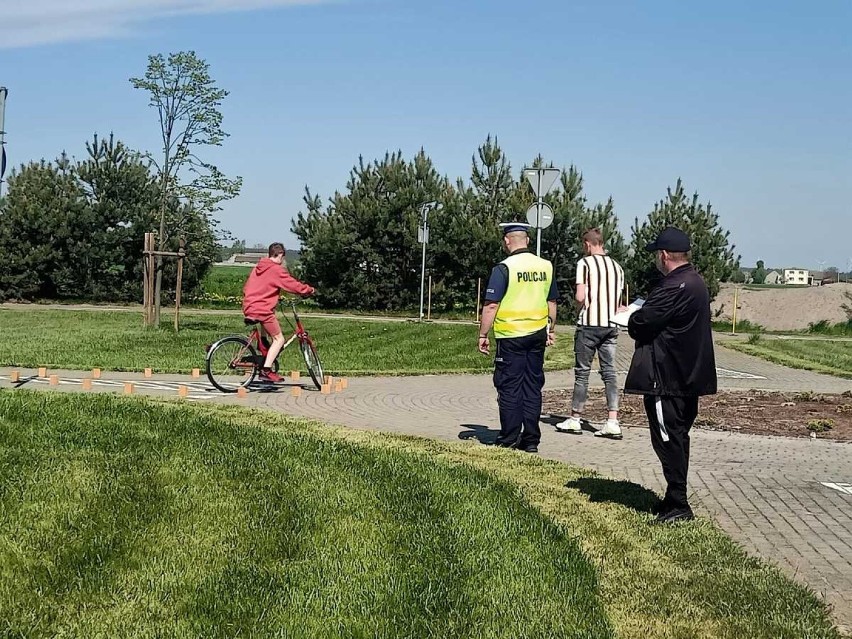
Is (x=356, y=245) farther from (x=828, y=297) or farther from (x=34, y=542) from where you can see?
(x=34, y=542)

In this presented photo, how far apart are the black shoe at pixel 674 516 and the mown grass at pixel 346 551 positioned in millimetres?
91

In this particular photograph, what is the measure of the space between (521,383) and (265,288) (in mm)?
5016

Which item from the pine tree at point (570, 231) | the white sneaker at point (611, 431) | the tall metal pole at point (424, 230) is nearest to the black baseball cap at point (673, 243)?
the white sneaker at point (611, 431)

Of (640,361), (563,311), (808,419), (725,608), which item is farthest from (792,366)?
(563,311)

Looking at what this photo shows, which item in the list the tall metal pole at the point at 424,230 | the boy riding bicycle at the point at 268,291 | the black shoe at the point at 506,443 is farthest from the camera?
the tall metal pole at the point at 424,230

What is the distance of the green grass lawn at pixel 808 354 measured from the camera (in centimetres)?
1956

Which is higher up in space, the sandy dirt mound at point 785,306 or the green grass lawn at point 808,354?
the sandy dirt mound at point 785,306

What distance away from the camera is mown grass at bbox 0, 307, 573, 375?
54.7ft

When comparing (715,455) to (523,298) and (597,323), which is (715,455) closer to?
(597,323)

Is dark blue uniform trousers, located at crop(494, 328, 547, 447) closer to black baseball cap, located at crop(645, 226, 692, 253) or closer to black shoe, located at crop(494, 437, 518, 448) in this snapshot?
black shoe, located at crop(494, 437, 518, 448)

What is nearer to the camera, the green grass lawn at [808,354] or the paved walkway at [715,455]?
the paved walkway at [715,455]

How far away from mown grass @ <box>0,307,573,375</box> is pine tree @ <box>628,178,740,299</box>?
1088cm

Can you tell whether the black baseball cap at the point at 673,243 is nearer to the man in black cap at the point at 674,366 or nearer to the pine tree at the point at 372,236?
Result: the man in black cap at the point at 674,366

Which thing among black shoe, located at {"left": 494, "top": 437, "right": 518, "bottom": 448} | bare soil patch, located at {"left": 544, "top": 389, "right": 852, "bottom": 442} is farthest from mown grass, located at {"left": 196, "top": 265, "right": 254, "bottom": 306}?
black shoe, located at {"left": 494, "top": 437, "right": 518, "bottom": 448}
